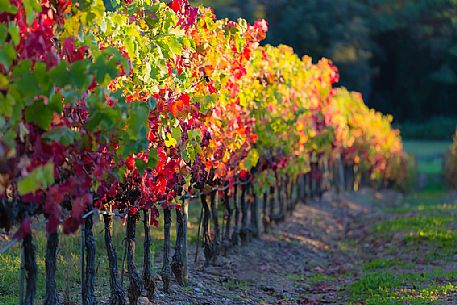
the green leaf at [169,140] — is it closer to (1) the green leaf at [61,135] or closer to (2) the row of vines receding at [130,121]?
(2) the row of vines receding at [130,121]

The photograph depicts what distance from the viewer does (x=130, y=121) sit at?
6828 millimetres

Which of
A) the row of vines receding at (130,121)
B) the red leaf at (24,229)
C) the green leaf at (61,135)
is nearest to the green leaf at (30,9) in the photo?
the row of vines receding at (130,121)

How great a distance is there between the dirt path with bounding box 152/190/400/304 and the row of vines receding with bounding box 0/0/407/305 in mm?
375

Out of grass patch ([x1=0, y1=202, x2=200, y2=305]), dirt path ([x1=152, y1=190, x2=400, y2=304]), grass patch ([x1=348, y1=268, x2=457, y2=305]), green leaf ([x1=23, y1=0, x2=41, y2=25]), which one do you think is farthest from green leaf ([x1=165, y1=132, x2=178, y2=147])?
grass patch ([x1=348, y1=268, x2=457, y2=305])

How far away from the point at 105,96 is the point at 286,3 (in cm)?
6221

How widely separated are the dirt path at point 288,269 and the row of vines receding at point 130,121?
0.38m

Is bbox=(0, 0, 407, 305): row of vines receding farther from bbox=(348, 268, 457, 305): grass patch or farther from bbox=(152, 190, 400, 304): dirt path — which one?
bbox=(348, 268, 457, 305): grass patch

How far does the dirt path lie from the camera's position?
12.1 meters

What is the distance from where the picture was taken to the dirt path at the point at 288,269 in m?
12.1

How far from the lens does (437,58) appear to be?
6962 centimetres

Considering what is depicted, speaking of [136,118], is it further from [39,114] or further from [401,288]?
[401,288]

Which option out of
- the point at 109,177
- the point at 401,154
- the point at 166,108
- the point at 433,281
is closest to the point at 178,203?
the point at 166,108

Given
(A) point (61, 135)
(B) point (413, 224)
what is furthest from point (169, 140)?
(B) point (413, 224)

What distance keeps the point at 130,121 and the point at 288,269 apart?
8.92 m
